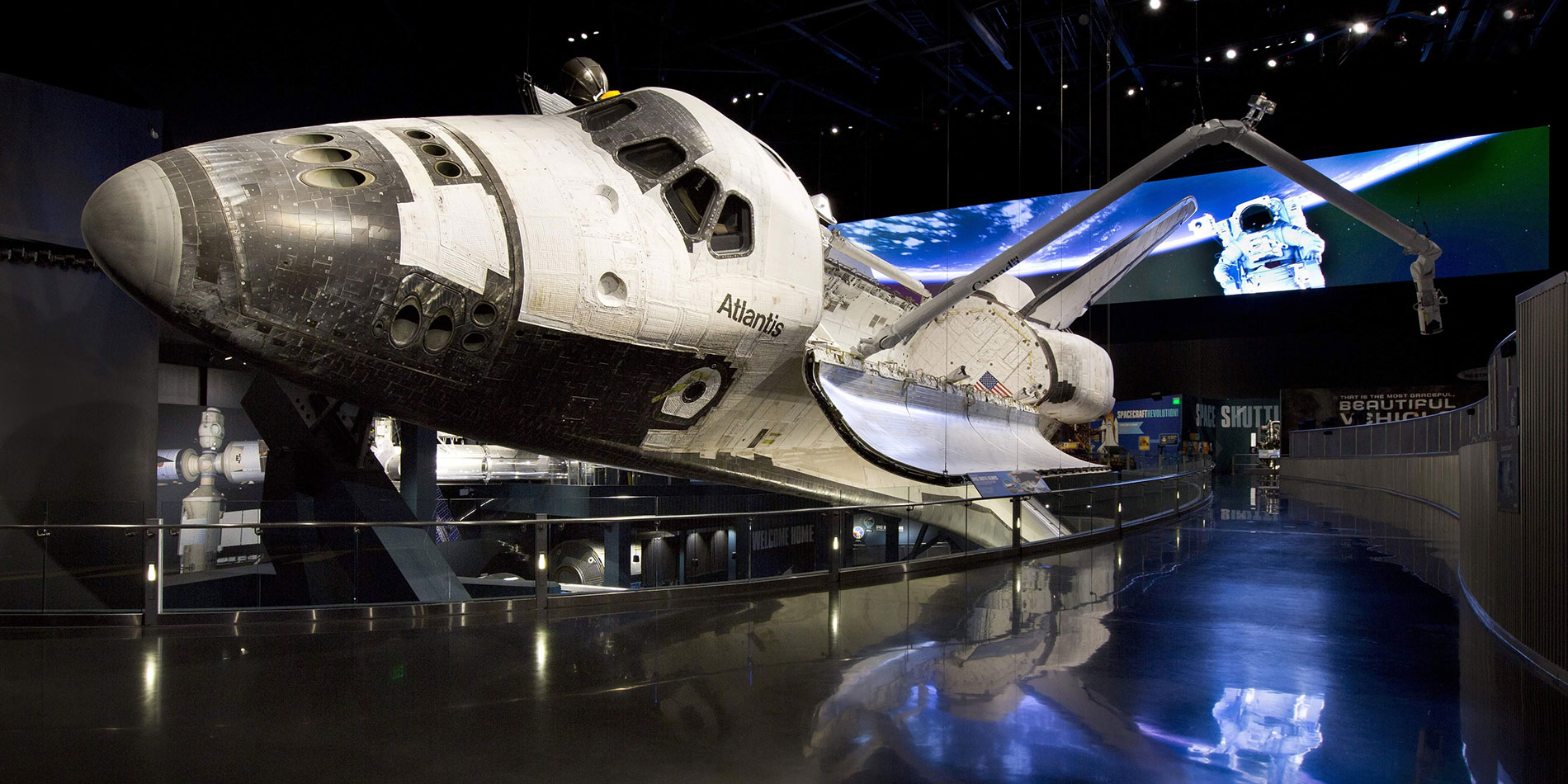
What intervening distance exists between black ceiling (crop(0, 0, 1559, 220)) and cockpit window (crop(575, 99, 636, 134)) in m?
3.46

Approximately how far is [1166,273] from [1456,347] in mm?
6350

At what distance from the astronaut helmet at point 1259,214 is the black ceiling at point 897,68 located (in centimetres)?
176

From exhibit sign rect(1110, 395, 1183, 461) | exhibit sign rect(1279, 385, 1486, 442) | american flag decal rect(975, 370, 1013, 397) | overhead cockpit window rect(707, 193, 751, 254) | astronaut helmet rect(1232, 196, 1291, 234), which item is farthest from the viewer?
exhibit sign rect(1110, 395, 1183, 461)

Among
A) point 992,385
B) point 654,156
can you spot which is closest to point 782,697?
point 654,156

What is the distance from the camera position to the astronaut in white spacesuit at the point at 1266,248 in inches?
741

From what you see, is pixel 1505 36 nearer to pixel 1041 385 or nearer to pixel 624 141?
pixel 1041 385

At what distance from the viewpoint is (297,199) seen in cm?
463

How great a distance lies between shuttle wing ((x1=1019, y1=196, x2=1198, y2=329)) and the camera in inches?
650

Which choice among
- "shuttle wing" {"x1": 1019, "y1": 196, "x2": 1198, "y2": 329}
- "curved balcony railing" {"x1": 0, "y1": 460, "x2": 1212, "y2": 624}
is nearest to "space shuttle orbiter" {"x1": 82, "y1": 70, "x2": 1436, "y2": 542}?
"curved balcony railing" {"x1": 0, "y1": 460, "x2": 1212, "y2": 624}

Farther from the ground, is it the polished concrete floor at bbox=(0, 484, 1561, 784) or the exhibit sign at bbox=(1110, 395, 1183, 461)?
the exhibit sign at bbox=(1110, 395, 1183, 461)

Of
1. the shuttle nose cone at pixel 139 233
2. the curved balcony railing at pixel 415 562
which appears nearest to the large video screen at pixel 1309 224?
the curved balcony railing at pixel 415 562

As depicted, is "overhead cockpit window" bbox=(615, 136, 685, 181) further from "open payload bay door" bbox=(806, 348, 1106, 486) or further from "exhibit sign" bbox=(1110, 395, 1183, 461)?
"exhibit sign" bbox=(1110, 395, 1183, 461)

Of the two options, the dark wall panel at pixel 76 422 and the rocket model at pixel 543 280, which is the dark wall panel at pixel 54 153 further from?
the rocket model at pixel 543 280

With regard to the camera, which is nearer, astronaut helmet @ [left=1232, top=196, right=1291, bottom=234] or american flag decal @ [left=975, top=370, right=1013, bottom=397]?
american flag decal @ [left=975, top=370, right=1013, bottom=397]
